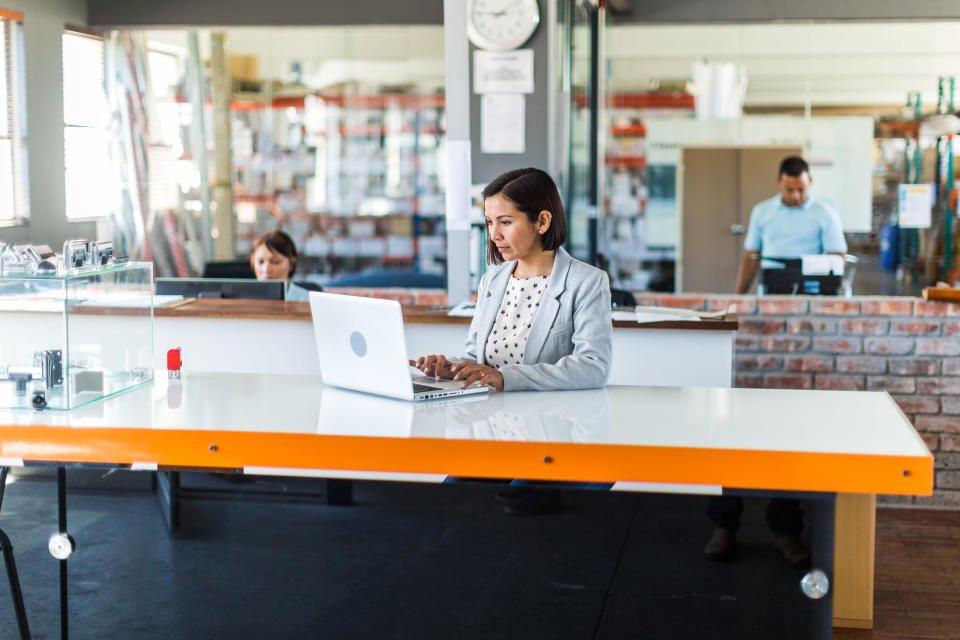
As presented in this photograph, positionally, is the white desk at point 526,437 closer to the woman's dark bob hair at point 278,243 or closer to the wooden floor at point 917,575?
the wooden floor at point 917,575

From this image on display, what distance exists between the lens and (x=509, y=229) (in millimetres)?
3043

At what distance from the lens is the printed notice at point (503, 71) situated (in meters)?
4.89

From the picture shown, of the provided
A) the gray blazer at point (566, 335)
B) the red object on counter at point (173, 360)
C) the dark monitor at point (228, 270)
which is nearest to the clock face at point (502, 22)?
the dark monitor at point (228, 270)

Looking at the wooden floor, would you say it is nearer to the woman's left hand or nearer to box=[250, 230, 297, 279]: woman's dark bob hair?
the woman's left hand

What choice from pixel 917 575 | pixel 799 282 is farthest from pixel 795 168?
pixel 917 575

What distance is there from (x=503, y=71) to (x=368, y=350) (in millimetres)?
2540

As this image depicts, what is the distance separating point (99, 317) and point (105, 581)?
64cm

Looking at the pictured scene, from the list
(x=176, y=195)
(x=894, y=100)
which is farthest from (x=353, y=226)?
(x=894, y=100)

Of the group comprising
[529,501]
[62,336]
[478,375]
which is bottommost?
[529,501]

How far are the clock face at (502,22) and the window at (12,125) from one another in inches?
139

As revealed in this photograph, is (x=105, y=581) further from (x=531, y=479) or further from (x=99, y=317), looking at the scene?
(x=531, y=479)

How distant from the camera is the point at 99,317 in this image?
9.15 ft

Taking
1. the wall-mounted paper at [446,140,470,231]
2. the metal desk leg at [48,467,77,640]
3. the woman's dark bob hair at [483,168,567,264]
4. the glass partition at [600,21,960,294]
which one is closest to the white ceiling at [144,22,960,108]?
the glass partition at [600,21,960,294]

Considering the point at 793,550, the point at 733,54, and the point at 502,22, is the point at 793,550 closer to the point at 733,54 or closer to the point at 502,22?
the point at 502,22
